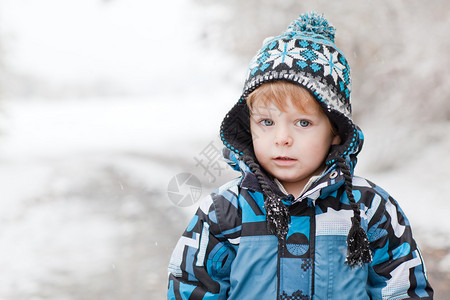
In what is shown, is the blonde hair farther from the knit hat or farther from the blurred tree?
the blurred tree

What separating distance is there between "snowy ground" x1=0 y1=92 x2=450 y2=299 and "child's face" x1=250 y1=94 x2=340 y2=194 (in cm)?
210

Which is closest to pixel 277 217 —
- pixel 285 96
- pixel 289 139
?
pixel 289 139

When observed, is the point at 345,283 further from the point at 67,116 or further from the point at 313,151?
the point at 67,116

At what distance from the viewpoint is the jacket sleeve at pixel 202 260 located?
1878mm

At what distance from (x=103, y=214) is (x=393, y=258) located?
4.26m

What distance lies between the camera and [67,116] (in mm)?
18547

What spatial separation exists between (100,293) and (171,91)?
20.8 meters

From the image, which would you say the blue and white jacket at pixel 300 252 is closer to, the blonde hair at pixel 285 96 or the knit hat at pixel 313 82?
the knit hat at pixel 313 82

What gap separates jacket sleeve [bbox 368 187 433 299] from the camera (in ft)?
6.11

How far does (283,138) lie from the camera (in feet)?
6.01

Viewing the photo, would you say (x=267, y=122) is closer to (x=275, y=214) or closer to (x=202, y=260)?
(x=275, y=214)

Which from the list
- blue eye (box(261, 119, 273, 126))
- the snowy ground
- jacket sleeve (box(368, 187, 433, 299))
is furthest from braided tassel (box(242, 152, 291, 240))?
the snowy ground

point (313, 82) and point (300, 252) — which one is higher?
point (313, 82)

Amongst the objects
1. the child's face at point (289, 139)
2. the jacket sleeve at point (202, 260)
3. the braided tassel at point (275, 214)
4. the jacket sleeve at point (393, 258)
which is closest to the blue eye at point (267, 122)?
the child's face at point (289, 139)
